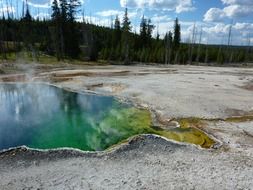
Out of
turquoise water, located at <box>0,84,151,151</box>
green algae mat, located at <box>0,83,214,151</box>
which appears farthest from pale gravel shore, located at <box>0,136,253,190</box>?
turquoise water, located at <box>0,84,151,151</box>

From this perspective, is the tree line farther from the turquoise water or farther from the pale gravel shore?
the pale gravel shore

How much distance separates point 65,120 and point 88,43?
4595cm

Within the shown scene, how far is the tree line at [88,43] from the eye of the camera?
59.4 m

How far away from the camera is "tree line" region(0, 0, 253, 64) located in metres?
59.4

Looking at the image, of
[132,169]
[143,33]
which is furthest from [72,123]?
[143,33]

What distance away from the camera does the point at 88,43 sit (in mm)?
65000

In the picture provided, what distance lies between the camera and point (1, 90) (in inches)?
1237

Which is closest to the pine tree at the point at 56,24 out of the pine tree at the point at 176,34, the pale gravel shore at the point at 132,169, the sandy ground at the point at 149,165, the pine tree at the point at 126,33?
the pine tree at the point at 126,33

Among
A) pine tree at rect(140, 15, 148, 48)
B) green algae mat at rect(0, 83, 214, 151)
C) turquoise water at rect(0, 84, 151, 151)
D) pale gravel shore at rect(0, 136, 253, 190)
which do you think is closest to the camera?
pale gravel shore at rect(0, 136, 253, 190)

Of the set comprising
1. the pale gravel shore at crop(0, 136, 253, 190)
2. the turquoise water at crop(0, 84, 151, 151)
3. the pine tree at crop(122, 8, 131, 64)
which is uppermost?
the pine tree at crop(122, 8, 131, 64)

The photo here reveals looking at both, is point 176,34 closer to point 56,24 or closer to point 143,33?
point 143,33

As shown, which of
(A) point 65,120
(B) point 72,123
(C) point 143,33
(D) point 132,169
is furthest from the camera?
(C) point 143,33

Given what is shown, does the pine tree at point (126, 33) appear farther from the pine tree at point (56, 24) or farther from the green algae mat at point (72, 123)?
the green algae mat at point (72, 123)

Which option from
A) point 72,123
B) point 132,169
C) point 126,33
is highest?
point 126,33
